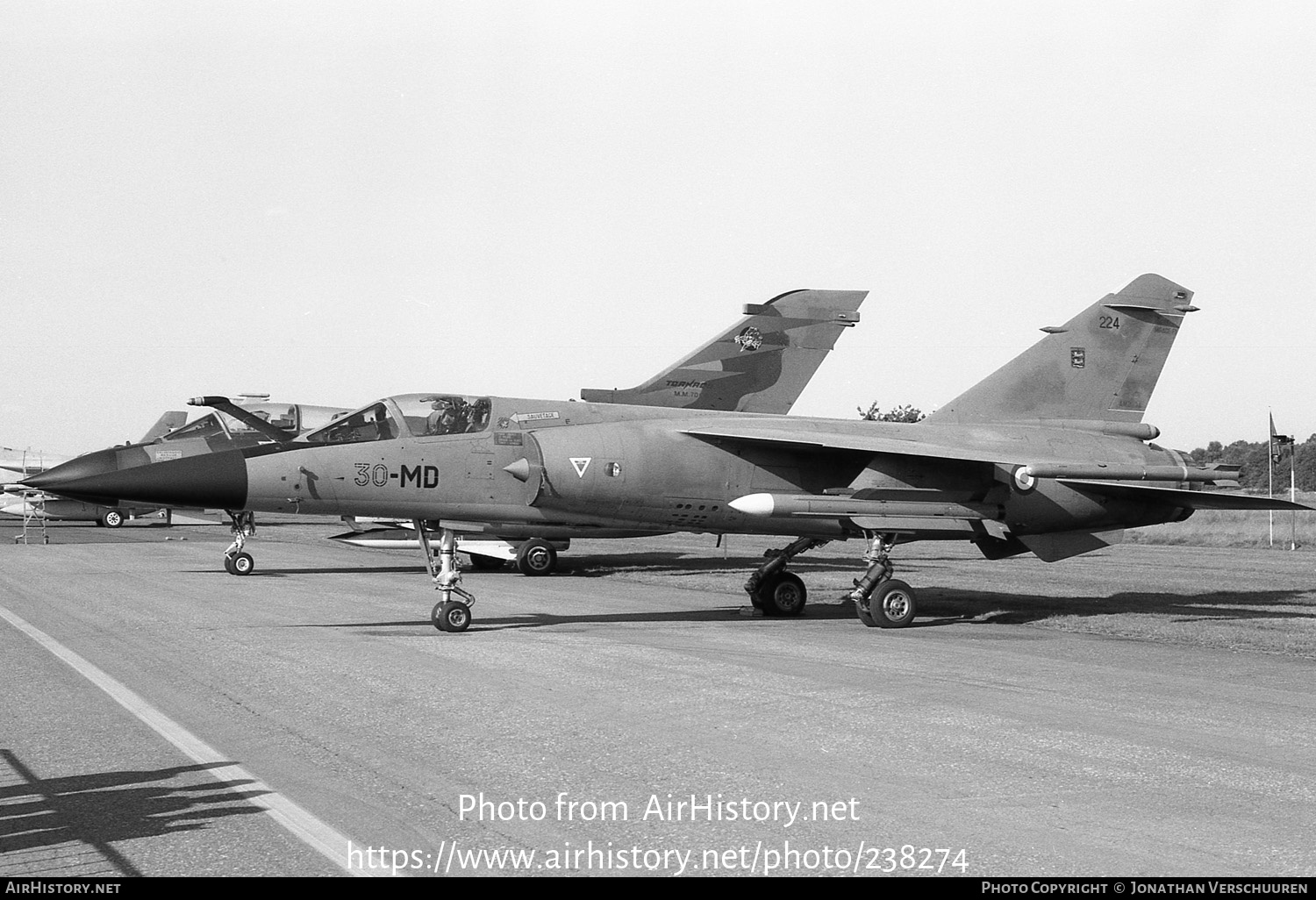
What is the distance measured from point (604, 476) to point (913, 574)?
1159cm

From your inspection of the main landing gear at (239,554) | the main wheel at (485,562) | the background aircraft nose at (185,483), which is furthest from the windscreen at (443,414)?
the main wheel at (485,562)

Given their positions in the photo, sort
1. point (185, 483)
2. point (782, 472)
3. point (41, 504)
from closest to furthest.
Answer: point (185, 483)
point (782, 472)
point (41, 504)

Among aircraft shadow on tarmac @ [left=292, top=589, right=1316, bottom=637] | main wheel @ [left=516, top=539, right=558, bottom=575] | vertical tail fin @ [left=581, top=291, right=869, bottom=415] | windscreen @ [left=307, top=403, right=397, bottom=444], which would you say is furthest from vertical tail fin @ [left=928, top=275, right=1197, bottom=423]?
main wheel @ [left=516, top=539, right=558, bottom=575]

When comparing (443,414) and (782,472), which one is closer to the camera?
(443,414)

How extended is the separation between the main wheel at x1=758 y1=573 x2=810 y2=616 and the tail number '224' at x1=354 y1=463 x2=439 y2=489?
479cm

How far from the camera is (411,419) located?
1441cm

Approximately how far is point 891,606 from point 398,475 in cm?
591

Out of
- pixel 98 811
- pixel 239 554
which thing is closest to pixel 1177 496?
pixel 98 811

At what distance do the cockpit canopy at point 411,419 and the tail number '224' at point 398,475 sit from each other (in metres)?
0.40

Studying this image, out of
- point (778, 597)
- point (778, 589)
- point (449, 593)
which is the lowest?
point (778, 597)

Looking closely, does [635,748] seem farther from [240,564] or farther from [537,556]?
[240,564]

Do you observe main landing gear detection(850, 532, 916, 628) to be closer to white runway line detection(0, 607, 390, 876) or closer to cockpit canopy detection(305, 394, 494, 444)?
cockpit canopy detection(305, 394, 494, 444)
